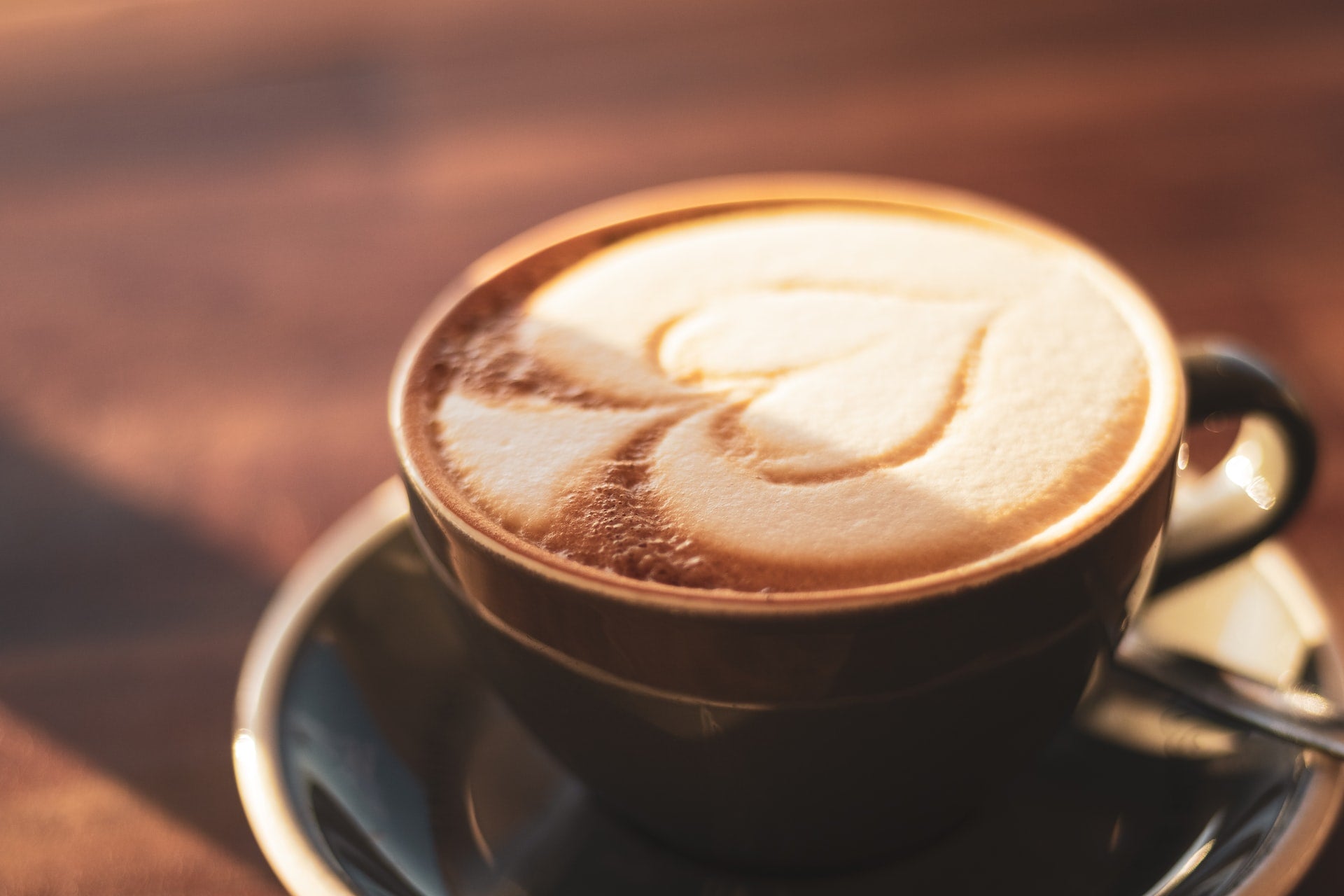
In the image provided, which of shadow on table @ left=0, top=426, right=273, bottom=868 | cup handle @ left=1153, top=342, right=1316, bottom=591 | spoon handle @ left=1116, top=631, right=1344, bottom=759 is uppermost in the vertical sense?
cup handle @ left=1153, top=342, right=1316, bottom=591

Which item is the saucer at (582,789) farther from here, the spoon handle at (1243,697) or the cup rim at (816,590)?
the cup rim at (816,590)

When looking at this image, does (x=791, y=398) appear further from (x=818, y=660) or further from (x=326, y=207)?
(x=326, y=207)

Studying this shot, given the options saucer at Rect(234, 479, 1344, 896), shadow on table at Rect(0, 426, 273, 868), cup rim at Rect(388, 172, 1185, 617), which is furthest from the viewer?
shadow on table at Rect(0, 426, 273, 868)

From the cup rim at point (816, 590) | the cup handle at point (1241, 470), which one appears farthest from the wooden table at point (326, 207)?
the cup rim at point (816, 590)

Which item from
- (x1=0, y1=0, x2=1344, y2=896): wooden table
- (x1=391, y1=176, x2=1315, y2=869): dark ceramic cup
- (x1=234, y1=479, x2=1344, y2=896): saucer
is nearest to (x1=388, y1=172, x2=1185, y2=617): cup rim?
(x1=391, y1=176, x2=1315, y2=869): dark ceramic cup

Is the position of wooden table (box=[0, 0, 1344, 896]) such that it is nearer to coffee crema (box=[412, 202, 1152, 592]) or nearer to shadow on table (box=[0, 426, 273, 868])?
shadow on table (box=[0, 426, 273, 868])

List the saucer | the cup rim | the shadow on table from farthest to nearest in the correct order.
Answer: the shadow on table, the saucer, the cup rim

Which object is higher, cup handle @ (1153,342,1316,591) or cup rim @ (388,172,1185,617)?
cup rim @ (388,172,1185,617)

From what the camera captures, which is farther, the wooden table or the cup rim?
the wooden table

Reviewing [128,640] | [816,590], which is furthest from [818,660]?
[128,640]
